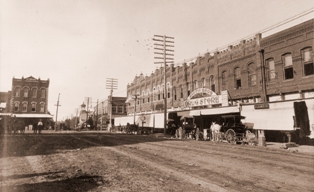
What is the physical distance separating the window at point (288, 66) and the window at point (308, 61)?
1152mm

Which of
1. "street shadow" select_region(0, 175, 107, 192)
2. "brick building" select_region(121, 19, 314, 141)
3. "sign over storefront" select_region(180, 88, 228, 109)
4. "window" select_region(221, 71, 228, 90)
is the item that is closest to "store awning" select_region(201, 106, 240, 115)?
"brick building" select_region(121, 19, 314, 141)

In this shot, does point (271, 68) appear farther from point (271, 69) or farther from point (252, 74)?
point (252, 74)

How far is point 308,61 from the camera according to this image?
1786cm

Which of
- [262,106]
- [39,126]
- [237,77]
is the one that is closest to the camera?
[262,106]

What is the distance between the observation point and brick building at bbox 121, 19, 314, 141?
695 inches

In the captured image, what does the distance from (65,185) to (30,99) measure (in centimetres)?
5282

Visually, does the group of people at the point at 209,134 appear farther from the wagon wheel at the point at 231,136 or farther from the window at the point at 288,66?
the window at the point at 288,66

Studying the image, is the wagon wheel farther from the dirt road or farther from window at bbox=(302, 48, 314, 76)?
the dirt road

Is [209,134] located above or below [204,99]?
below

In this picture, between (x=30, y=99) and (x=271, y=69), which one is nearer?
(x=271, y=69)

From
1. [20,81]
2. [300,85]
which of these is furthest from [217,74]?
[20,81]

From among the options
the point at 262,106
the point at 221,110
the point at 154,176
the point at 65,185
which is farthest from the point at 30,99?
the point at 154,176

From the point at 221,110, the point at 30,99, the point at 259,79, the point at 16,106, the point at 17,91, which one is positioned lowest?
the point at 221,110

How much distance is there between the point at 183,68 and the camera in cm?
3384
